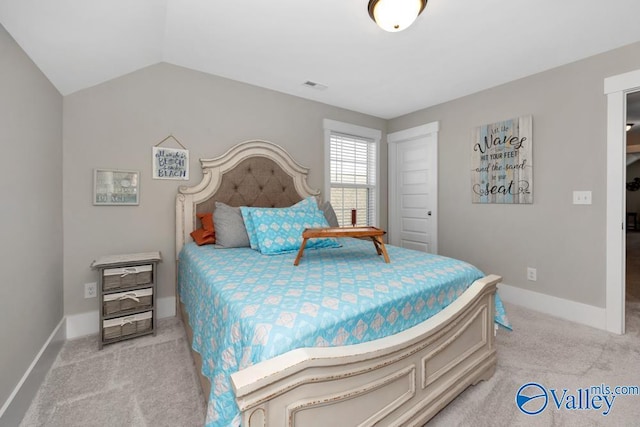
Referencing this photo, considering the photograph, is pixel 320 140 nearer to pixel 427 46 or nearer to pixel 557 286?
pixel 427 46

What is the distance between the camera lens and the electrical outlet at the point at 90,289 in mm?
2305

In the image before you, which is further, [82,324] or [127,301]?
[82,324]

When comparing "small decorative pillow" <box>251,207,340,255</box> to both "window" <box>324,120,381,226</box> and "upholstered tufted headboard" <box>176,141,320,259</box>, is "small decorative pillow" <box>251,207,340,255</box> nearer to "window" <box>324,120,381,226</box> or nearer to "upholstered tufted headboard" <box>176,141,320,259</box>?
"upholstered tufted headboard" <box>176,141,320,259</box>

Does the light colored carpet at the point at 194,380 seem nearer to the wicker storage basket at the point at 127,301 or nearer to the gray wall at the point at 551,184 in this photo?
the wicker storage basket at the point at 127,301

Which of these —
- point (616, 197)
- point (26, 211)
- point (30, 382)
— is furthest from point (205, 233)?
point (616, 197)

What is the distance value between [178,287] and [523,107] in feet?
12.1

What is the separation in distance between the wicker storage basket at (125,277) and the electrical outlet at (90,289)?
451 millimetres

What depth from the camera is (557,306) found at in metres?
2.64

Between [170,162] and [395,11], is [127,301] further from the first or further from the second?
[395,11]

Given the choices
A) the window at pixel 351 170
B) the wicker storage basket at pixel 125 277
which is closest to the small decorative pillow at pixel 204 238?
the wicker storage basket at pixel 125 277

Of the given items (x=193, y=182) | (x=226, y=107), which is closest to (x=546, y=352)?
(x=193, y=182)

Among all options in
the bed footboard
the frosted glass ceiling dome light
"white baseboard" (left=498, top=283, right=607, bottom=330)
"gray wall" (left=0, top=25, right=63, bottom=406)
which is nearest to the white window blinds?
"white baseboard" (left=498, top=283, right=607, bottom=330)

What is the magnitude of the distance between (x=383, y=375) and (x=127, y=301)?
1908 mm

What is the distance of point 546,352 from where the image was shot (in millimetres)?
1999
